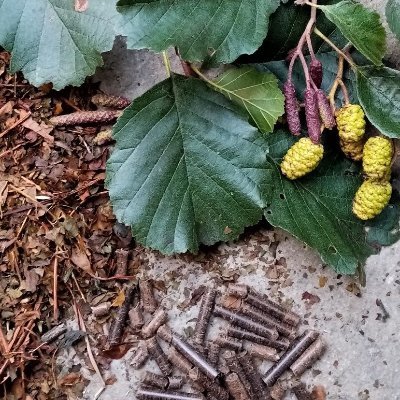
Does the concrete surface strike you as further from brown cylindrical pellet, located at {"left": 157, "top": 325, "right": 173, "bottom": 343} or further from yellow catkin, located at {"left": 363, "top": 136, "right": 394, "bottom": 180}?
yellow catkin, located at {"left": 363, "top": 136, "right": 394, "bottom": 180}

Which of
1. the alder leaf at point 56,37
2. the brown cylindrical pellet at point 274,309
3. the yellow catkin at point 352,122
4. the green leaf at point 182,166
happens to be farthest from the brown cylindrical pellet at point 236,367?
the alder leaf at point 56,37

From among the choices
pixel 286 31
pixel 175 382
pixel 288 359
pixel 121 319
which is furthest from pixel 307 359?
pixel 286 31

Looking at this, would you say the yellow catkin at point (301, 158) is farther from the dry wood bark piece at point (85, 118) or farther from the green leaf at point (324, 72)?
the dry wood bark piece at point (85, 118)

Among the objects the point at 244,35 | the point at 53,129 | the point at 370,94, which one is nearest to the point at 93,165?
the point at 53,129

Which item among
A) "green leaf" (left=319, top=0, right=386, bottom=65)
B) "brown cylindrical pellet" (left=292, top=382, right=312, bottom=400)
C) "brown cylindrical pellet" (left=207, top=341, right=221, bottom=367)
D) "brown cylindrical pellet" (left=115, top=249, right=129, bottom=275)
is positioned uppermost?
"green leaf" (left=319, top=0, right=386, bottom=65)

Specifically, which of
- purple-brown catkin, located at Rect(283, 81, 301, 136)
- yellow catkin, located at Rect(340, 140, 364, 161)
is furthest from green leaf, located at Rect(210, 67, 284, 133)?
yellow catkin, located at Rect(340, 140, 364, 161)

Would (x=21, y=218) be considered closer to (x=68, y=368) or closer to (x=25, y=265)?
(x=25, y=265)
